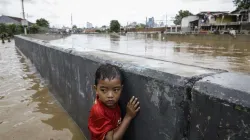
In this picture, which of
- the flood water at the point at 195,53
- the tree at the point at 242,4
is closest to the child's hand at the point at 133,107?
the flood water at the point at 195,53

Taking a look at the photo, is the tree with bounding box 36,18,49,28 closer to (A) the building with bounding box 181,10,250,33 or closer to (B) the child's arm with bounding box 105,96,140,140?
(A) the building with bounding box 181,10,250,33

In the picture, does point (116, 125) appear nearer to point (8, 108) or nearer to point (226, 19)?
point (8, 108)

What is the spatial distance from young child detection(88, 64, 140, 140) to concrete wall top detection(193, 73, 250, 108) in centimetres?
58

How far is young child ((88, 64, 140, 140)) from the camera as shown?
1.49 metres

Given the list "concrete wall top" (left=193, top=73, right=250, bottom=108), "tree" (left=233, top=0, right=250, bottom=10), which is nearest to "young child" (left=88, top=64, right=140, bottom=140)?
"concrete wall top" (left=193, top=73, right=250, bottom=108)

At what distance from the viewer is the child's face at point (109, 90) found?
150 cm

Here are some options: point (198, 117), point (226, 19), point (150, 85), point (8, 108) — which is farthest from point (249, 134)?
point (226, 19)

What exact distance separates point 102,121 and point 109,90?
0.79 feet

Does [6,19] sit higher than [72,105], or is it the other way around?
[6,19]

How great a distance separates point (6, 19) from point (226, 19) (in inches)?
2906

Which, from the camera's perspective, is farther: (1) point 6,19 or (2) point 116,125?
(1) point 6,19

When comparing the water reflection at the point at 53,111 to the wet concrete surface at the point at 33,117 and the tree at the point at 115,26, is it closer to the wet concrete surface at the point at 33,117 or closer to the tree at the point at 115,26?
the wet concrete surface at the point at 33,117

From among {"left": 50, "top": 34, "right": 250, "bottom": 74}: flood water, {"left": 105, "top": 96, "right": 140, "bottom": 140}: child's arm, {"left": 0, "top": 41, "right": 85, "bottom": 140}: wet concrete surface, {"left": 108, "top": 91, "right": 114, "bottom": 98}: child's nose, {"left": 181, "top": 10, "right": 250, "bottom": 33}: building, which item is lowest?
{"left": 0, "top": 41, "right": 85, "bottom": 140}: wet concrete surface

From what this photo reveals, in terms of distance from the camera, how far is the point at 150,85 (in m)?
1.32
